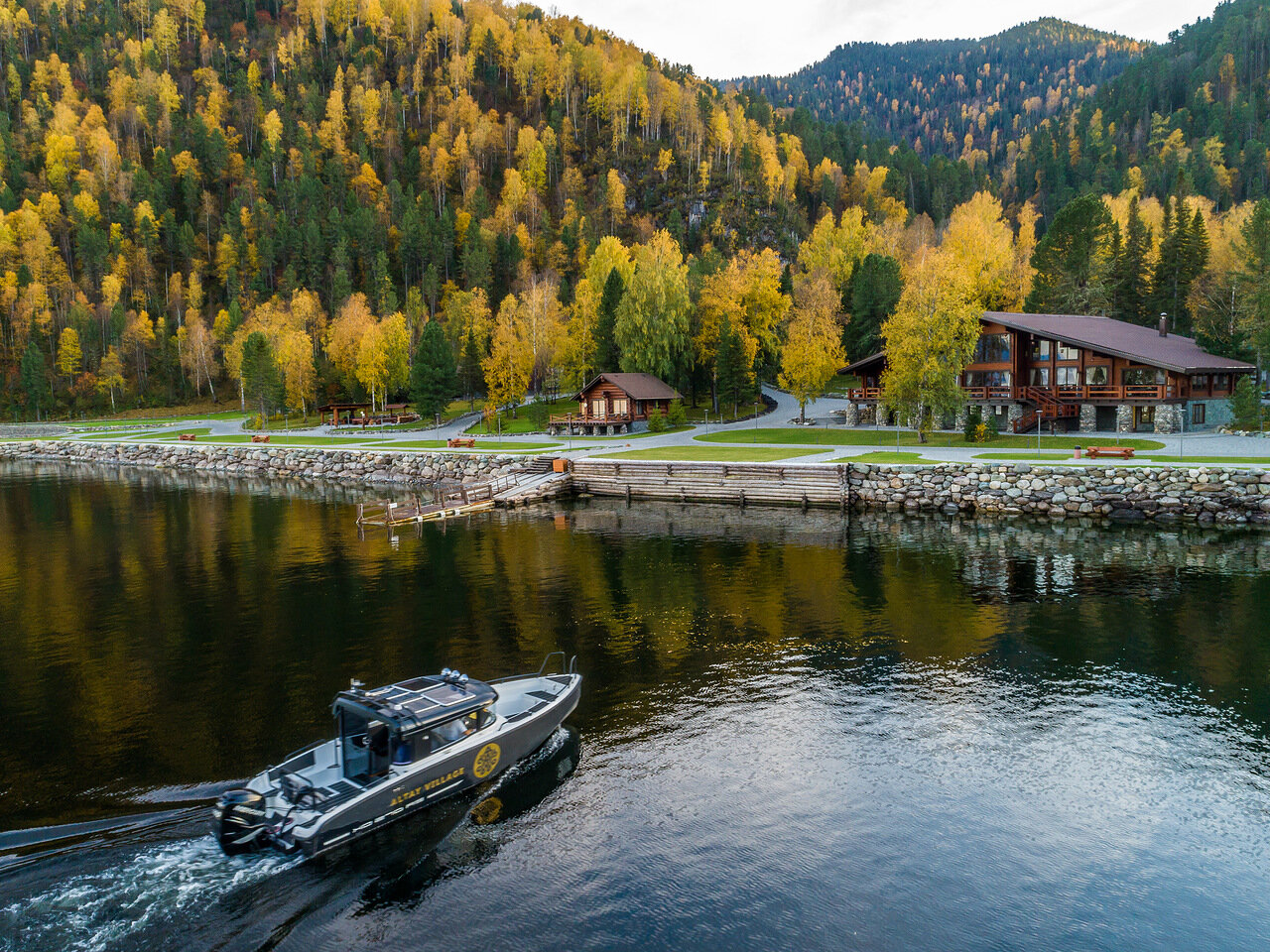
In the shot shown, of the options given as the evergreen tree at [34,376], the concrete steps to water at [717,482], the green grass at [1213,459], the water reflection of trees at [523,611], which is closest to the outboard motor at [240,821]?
the water reflection of trees at [523,611]

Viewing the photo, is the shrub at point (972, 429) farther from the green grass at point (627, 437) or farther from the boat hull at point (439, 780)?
the boat hull at point (439, 780)

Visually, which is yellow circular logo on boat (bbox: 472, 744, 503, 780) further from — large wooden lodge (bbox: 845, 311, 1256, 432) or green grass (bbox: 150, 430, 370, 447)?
green grass (bbox: 150, 430, 370, 447)

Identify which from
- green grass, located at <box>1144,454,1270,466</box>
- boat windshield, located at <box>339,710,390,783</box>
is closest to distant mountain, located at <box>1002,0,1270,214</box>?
green grass, located at <box>1144,454,1270,466</box>

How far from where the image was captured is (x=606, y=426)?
78938mm

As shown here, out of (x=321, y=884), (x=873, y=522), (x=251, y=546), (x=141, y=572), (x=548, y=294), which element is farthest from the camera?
(x=548, y=294)

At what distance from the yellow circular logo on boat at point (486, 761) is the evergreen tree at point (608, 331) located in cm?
7441

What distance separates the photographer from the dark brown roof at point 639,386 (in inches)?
3135

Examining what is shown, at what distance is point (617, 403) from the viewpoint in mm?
80188

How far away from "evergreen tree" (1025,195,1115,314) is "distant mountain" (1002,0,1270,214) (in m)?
47.1

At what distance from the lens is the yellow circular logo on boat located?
16922 millimetres

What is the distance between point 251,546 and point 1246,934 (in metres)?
42.1

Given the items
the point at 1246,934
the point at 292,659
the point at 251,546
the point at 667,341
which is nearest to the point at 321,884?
the point at 292,659

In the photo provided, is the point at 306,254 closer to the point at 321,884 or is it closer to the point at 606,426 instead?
the point at 606,426

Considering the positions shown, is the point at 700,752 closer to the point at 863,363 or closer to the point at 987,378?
the point at 863,363
